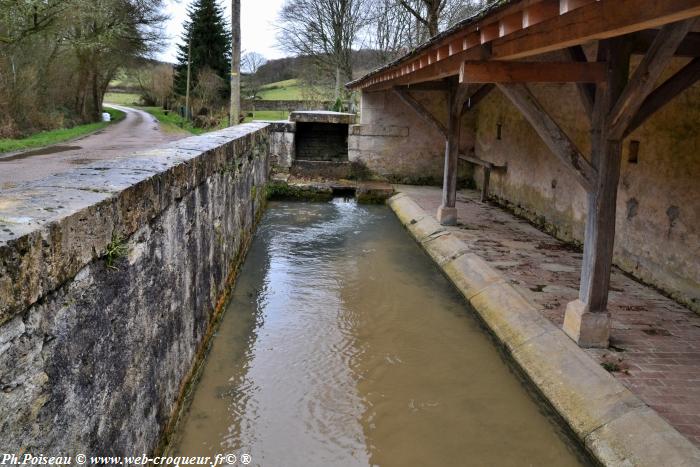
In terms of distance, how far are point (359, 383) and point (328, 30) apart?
26820 millimetres

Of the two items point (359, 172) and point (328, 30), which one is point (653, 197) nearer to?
point (359, 172)

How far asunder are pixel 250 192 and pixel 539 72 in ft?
17.5

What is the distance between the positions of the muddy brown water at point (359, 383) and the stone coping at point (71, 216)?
5.34ft

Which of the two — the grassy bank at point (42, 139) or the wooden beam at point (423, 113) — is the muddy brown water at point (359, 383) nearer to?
the wooden beam at point (423, 113)

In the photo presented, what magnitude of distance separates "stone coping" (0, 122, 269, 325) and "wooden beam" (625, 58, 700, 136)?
3467 mm

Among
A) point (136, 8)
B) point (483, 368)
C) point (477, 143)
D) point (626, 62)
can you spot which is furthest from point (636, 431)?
point (136, 8)

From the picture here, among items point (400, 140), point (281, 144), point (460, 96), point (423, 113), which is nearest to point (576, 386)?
point (460, 96)

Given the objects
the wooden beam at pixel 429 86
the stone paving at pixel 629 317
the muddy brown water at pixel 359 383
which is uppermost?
the wooden beam at pixel 429 86

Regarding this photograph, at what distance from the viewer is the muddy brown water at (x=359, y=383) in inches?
148

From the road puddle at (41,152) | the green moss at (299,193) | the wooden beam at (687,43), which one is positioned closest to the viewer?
the wooden beam at (687,43)

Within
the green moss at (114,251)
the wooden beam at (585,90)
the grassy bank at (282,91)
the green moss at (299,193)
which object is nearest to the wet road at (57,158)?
the green moss at (299,193)

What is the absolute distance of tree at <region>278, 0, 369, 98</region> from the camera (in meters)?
28.3

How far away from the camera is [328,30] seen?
94.9 ft

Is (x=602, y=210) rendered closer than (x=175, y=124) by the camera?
Yes
